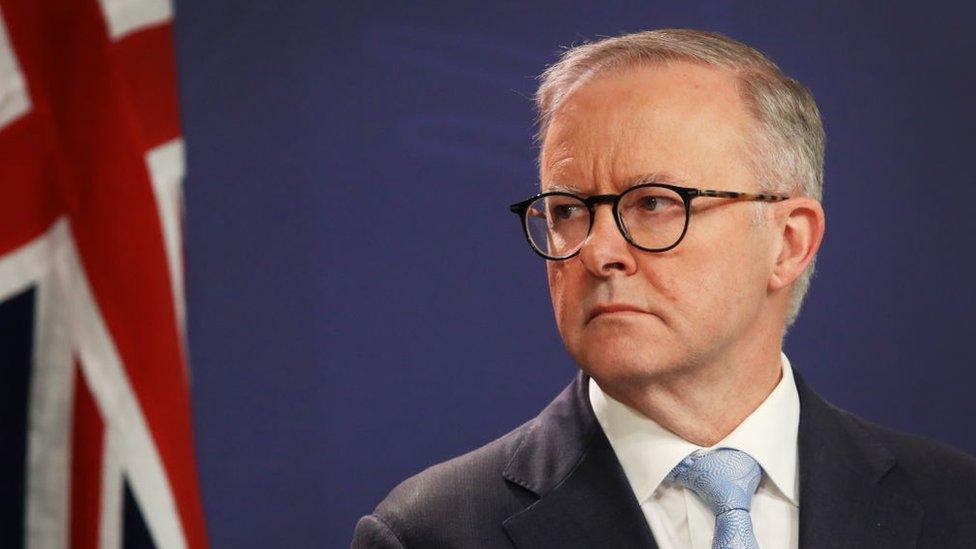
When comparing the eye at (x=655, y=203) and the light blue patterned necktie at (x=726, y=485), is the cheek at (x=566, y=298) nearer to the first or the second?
the eye at (x=655, y=203)

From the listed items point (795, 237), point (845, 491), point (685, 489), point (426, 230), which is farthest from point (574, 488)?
point (426, 230)

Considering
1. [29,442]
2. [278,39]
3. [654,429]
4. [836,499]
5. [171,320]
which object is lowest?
[836,499]

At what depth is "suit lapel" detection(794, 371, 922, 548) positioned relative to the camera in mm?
1846

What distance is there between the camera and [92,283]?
66.2 inches

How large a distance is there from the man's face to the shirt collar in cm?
10

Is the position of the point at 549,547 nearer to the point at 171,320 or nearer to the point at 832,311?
the point at 171,320

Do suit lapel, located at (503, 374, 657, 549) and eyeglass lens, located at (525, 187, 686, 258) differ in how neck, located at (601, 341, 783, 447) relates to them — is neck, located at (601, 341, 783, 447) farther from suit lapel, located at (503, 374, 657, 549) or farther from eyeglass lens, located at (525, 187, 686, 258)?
eyeglass lens, located at (525, 187, 686, 258)

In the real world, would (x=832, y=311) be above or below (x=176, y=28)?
below

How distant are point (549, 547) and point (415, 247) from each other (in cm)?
86

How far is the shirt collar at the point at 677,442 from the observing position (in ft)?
6.10

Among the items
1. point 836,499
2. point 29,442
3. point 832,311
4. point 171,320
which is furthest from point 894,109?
point 29,442

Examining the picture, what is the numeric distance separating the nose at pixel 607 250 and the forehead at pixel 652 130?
0.17 feet

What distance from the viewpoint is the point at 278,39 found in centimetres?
247

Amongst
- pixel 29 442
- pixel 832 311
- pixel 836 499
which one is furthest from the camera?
pixel 832 311
